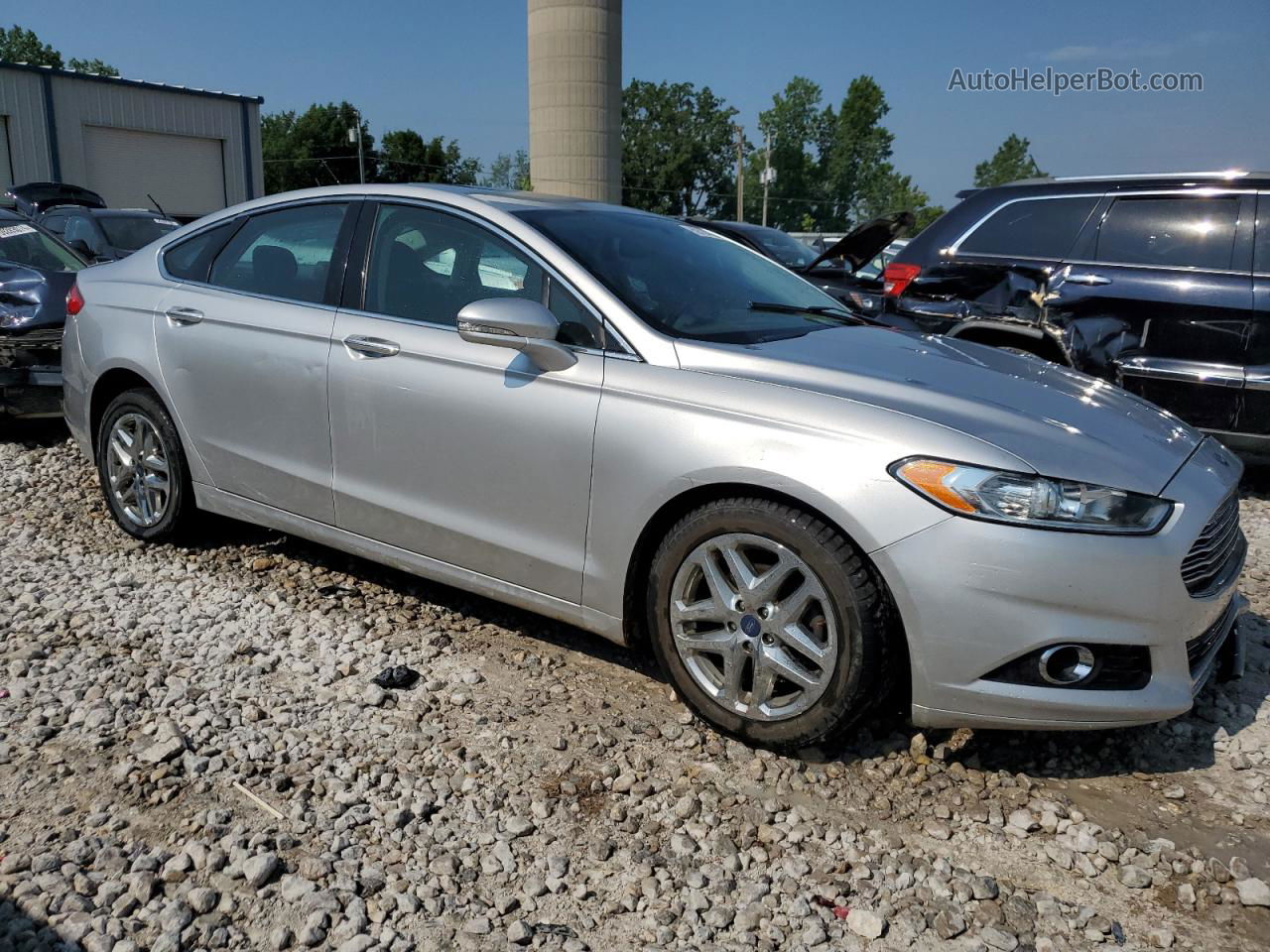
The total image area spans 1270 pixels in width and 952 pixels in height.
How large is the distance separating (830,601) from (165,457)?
3132 millimetres

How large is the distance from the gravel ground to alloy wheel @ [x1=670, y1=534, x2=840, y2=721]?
0.69ft

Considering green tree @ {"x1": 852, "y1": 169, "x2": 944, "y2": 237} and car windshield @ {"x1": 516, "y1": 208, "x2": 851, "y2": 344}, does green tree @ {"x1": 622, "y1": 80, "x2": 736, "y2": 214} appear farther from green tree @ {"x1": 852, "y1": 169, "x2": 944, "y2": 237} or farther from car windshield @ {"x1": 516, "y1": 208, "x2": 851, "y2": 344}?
car windshield @ {"x1": 516, "y1": 208, "x2": 851, "y2": 344}

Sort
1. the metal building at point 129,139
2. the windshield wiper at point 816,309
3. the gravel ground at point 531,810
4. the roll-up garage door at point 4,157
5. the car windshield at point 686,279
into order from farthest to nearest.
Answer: the metal building at point 129,139
the roll-up garage door at point 4,157
the windshield wiper at point 816,309
the car windshield at point 686,279
the gravel ground at point 531,810

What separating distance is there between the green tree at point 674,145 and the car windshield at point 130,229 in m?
78.2

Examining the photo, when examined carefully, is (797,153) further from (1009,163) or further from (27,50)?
(27,50)

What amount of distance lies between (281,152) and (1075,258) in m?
75.2

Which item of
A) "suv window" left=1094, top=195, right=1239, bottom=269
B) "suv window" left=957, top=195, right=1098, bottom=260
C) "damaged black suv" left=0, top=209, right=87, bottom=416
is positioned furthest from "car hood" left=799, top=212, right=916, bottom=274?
"damaged black suv" left=0, top=209, right=87, bottom=416

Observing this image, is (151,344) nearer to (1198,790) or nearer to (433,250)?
(433,250)

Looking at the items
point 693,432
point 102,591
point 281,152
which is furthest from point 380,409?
point 281,152

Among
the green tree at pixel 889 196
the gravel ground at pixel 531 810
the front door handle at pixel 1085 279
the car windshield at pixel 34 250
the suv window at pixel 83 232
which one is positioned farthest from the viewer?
the green tree at pixel 889 196

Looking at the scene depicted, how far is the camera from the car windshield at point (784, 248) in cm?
1116

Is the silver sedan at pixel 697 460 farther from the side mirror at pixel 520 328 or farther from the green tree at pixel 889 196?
the green tree at pixel 889 196

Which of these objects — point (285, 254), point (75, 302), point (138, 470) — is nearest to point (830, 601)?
point (285, 254)

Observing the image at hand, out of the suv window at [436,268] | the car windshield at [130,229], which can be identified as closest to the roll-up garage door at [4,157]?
the car windshield at [130,229]
